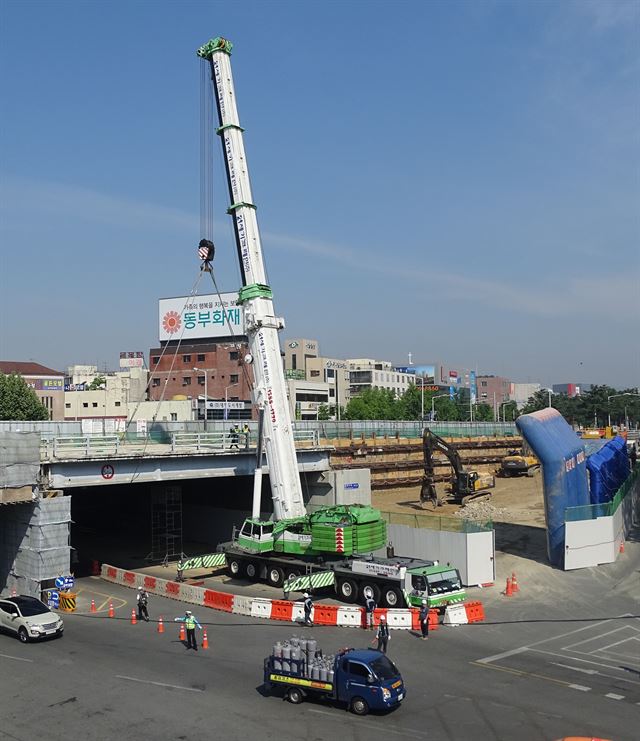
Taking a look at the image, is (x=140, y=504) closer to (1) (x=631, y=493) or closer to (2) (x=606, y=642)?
(1) (x=631, y=493)

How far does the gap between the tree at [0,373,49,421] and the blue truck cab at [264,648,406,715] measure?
67.5 meters

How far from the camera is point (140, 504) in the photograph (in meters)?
64.9

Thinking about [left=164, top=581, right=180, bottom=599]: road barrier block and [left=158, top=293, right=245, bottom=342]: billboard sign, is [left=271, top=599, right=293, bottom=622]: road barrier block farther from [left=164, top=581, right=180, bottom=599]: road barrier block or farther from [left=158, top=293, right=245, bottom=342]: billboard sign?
[left=158, top=293, right=245, bottom=342]: billboard sign

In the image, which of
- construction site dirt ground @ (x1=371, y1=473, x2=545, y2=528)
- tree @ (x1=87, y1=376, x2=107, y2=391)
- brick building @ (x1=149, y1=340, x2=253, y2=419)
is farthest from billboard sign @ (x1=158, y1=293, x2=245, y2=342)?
construction site dirt ground @ (x1=371, y1=473, x2=545, y2=528)

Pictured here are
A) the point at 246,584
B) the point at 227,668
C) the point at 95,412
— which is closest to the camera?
the point at 227,668

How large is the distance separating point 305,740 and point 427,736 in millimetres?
3017

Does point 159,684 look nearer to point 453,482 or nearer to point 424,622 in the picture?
point 424,622

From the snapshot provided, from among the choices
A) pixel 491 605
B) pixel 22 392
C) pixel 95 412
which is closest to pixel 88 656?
pixel 491 605

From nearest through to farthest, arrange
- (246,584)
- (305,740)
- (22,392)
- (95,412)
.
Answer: (305,740)
(246,584)
(22,392)
(95,412)

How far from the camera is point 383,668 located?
20844 mm

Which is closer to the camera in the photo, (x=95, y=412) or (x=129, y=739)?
(x=129, y=739)

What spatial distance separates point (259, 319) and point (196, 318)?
9061cm

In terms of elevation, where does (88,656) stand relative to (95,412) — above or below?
below

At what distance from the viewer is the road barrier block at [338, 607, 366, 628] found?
100ft
